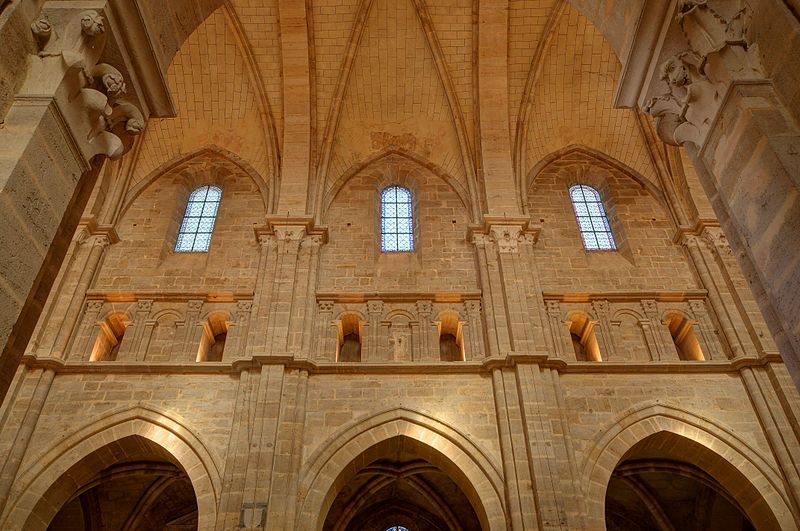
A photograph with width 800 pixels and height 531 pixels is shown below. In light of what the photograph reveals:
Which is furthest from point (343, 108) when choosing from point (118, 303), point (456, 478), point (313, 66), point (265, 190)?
point (456, 478)

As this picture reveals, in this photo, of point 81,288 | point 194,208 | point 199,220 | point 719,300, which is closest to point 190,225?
point 199,220

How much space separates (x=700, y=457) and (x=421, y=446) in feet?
14.0

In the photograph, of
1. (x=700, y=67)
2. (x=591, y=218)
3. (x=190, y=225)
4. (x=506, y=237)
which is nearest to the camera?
(x=700, y=67)

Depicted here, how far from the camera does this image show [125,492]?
462 inches

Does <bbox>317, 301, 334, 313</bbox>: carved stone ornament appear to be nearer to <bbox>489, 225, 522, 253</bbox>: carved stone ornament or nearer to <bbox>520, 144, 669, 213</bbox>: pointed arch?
<bbox>489, 225, 522, 253</bbox>: carved stone ornament

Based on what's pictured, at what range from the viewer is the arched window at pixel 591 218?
43.1 feet

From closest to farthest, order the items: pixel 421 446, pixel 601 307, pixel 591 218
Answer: pixel 421 446
pixel 601 307
pixel 591 218

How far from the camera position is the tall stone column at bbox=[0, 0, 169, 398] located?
3656 mm

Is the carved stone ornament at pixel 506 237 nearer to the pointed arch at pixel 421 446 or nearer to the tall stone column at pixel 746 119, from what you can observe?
the pointed arch at pixel 421 446

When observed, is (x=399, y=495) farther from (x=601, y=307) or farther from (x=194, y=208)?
(x=194, y=208)

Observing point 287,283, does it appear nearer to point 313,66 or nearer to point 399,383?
point 399,383

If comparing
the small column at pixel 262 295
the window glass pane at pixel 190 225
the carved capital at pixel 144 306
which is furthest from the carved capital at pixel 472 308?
the window glass pane at pixel 190 225

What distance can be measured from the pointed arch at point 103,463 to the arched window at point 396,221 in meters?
5.23

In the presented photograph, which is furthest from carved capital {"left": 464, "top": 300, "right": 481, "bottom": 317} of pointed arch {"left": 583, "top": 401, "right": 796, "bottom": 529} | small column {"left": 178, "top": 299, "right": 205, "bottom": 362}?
small column {"left": 178, "top": 299, "right": 205, "bottom": 362}
